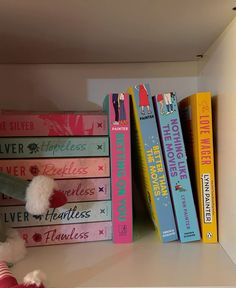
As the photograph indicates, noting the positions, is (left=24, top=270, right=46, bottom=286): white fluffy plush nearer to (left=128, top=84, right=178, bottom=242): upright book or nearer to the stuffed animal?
the stuffed animal

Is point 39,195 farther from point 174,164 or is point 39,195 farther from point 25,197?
point 174,164

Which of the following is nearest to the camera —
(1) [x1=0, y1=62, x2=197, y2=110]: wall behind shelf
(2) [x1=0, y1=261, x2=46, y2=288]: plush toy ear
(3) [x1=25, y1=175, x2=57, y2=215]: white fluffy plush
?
(2) [x1=0, y1=261, x2=46, y2=288]: plush toy ear

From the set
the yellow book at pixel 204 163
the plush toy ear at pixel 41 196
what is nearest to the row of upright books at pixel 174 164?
the yellow book at pixel 204 163

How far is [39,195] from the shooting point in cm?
49

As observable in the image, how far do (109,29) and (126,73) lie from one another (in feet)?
0.73

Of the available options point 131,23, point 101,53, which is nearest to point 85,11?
point 131,23

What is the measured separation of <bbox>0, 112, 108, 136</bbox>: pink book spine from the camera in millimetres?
548

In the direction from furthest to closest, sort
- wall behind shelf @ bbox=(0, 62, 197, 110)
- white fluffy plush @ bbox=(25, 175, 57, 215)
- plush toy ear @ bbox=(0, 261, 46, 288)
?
wall behind shelf @ bbox=(0, 62, 197, 110), white fluffy plush @ bbox=(25, 175, 57, 215), plush toy ear @ bbox=(0, 261, 46, 288)

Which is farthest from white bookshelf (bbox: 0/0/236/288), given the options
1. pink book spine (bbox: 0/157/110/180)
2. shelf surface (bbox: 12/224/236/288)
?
pink book spine (bbox: 0/157/110/180)

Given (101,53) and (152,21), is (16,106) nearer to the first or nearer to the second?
(101,53)

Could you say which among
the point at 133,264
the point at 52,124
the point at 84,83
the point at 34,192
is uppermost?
the point at 84,83

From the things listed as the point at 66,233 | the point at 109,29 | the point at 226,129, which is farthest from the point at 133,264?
the point at 109,29

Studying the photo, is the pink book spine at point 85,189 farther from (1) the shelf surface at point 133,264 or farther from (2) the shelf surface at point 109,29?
(2) the shelf surface at point 109,29

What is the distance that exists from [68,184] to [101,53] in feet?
0.85
